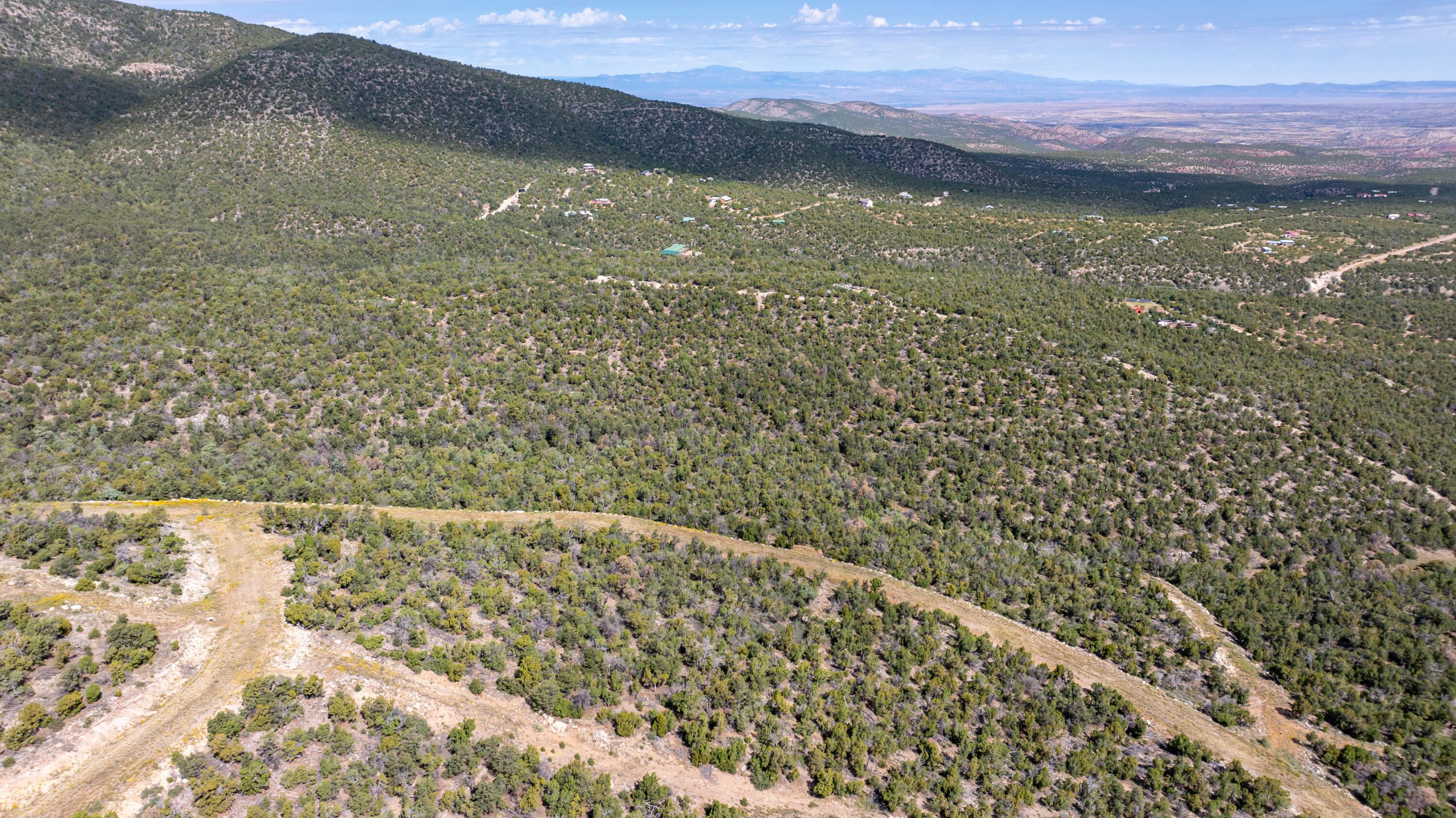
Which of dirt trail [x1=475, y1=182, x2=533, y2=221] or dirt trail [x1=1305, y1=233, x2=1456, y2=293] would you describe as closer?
→ dirt trail [x1=1305, y1=233, x2=1456, y2=293]

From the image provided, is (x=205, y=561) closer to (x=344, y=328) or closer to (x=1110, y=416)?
(x=344, y=328)

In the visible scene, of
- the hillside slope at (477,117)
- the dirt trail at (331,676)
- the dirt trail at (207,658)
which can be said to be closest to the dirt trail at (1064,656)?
the dirt trail at (331,676)

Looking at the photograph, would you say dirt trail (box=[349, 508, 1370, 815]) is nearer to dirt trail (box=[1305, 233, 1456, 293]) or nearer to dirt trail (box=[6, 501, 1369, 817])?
dirt trail (box=[6, 501, 1369, 817])

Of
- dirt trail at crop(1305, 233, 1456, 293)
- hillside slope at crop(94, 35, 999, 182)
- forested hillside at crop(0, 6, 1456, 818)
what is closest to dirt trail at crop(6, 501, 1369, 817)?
forested hillside at crop(0, 6, 1456, 818)

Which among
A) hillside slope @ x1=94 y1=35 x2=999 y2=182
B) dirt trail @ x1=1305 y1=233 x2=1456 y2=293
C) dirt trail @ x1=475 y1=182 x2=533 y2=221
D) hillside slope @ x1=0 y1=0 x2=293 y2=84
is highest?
hillside slope @ x1=0 y1=0 x2=293 y2=84

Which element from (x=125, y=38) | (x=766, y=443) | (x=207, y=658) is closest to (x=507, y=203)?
(x=766, y=443)
